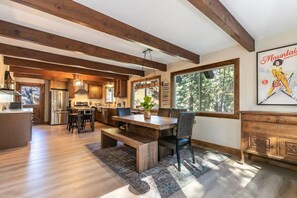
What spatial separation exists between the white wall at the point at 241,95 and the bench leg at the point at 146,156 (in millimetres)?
1807

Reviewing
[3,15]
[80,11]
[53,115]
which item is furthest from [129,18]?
[53,115]

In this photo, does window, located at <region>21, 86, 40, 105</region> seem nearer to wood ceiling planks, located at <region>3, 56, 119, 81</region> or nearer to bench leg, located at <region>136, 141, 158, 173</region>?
wood ceiling planks, located at <region>3, 56, 119, 81</region>

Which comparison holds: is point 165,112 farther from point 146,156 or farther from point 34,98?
point 34,98

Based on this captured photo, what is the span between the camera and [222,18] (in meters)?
2.03

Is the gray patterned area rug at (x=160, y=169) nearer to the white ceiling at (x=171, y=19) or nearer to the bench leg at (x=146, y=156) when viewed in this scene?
the bench leg at (x=146, y=156)

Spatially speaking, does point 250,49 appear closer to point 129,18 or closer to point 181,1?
point 181,1

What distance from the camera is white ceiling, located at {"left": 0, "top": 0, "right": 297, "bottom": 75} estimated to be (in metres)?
2.02

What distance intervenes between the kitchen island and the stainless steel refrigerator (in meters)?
3.70

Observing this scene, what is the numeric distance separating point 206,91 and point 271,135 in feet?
6.02

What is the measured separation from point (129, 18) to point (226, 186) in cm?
277

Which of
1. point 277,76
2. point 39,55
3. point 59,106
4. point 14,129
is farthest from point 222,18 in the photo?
point 59,106

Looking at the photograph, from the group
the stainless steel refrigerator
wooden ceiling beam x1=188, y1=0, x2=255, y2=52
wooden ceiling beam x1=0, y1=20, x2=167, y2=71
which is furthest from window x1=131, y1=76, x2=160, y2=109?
the stainless steel refrigerator

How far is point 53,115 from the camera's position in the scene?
7398 millimetres

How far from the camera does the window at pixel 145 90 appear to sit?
5711 millimetres
